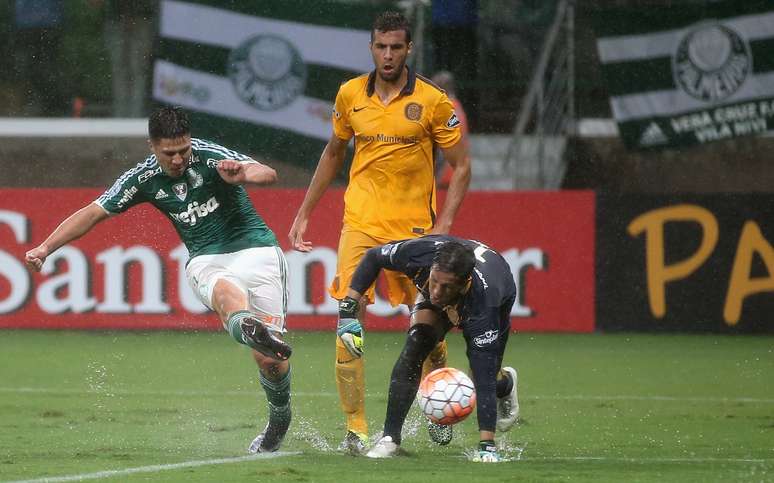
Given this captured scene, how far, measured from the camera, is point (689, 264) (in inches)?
621

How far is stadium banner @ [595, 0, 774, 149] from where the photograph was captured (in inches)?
693

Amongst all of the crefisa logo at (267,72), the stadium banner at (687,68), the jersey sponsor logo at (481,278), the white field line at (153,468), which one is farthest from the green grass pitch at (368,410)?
the crefisa logo at (267,72)

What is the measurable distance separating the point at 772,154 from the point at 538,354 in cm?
515

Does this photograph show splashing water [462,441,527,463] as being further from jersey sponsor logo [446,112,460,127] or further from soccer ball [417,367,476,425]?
jersey sponsor logo [446,112,460,127]

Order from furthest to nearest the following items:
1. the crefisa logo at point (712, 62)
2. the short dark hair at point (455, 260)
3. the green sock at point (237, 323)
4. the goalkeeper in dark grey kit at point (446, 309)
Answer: the crefisa logo at point (712, 62), the green sock at point (237, 323), the goalkeeper in dark grey kit at point (446, 309), the short dark hair at point (455, 260)

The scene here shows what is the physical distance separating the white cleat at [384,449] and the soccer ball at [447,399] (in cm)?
35

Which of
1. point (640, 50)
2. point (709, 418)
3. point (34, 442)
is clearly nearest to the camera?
point (34, 442)

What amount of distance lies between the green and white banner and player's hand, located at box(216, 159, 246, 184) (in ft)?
30.7

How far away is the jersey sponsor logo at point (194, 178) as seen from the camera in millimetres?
8805

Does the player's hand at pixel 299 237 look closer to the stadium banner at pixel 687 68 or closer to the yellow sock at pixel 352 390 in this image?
the yellow sock at pixel 352 390

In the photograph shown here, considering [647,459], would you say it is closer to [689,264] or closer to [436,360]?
[436,360]

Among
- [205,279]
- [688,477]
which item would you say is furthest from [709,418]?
[205,279]

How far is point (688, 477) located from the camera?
7.80m

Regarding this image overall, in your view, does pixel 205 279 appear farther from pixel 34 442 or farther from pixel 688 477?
pixel 688 477
